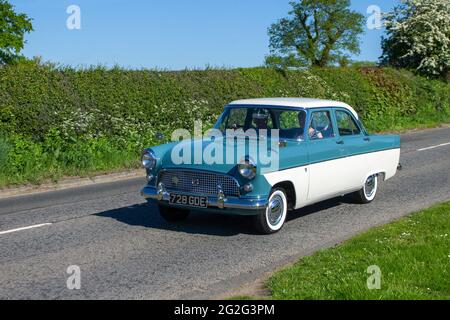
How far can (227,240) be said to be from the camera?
832 cm

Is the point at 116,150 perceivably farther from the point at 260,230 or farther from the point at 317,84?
the point at 317,84

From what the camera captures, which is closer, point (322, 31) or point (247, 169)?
point (247, 169)

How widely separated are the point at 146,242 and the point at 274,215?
1767 millimetres

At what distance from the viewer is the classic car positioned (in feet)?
26.8

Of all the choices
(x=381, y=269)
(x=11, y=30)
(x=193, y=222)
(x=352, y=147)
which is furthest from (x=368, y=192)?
(x=11, y=30)

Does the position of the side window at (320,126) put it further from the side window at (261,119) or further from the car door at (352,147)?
the side window at (261,119)

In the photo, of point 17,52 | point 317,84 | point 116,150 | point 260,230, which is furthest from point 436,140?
point 17,52

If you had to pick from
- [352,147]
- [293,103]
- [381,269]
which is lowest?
[381,269]

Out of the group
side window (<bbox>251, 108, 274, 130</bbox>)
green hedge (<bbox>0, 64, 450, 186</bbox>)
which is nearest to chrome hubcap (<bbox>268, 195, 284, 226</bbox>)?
side window (<bbox>251, 108, 274, 130</bbox>)

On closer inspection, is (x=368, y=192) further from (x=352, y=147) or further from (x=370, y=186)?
(x=352, y=147)

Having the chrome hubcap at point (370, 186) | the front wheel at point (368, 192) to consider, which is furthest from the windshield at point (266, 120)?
the chrome hubcap at point (370, 186)

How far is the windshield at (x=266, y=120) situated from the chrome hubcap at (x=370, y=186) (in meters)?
2.26

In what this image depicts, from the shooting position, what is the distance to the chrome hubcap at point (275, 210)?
8.51 m

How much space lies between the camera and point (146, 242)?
Answer: 26.9ft
